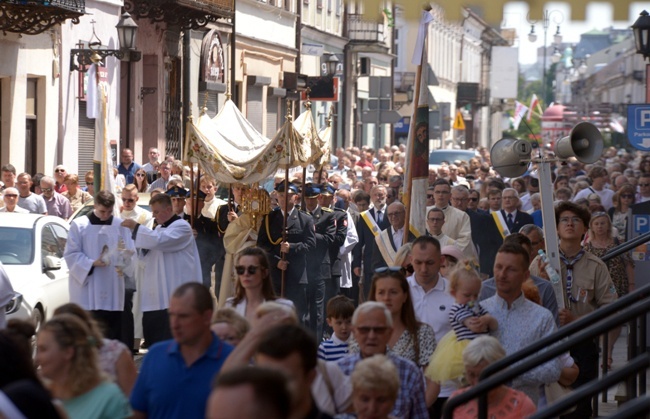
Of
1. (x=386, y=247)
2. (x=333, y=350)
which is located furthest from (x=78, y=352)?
(x=386, y=247)

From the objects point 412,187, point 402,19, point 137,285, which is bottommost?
point 137,285

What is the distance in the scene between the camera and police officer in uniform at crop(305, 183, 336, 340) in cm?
1557

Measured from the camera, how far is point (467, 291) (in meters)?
8.58

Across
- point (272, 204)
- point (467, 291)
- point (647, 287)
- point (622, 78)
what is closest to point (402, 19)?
point (467, 291)

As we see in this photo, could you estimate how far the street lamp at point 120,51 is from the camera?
22.9 meters

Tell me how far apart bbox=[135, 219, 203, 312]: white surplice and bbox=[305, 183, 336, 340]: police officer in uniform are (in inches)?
99.8

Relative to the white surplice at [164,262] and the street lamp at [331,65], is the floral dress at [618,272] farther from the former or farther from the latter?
the street lamp at [331,65]

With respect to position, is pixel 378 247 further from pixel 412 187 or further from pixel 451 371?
pixel 451 371

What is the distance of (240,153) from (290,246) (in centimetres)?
181

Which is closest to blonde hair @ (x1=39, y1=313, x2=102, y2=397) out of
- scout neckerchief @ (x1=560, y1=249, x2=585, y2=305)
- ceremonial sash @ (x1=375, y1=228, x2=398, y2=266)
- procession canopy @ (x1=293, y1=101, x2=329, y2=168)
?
scout neckerchief @ (x1=560, y1=249, x2=585, y2=305)

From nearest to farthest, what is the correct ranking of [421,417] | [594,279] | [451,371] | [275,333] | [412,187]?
[275,333]
[421,417]
[451,371]
[594,279]
[412,187]

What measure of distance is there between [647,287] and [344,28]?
146 feet

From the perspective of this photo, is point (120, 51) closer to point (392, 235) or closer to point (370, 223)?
point (370, 223)

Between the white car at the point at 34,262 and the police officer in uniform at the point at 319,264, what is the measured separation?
2.59 meters
